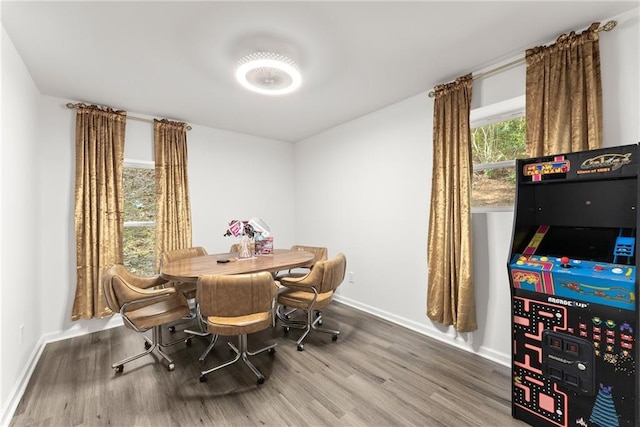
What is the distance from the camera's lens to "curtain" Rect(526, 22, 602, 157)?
1915 mm

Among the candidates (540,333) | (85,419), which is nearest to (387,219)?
(540,333)

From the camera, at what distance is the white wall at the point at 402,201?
75.5 inches

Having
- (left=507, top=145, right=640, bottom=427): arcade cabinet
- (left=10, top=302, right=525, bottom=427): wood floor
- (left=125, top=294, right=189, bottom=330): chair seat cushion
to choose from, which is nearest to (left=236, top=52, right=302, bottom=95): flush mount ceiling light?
(left=507, top=145, right=640, bottom=427): arcade cabinet

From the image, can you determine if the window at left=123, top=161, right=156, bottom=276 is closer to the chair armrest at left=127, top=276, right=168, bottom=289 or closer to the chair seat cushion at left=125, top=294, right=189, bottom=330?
→ the chair armrest at left=127, top=276, right=168, bottom=289

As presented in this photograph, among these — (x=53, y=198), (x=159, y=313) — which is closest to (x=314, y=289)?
(x=159, y=313)

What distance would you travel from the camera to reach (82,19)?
1.83 m

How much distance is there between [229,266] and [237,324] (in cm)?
69

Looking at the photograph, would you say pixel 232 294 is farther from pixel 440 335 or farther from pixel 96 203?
pixel 96 203

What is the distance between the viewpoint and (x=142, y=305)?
2.60 m

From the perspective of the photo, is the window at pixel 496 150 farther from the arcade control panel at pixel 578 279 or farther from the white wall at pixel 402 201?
the arcade control panel at pixel 578 279

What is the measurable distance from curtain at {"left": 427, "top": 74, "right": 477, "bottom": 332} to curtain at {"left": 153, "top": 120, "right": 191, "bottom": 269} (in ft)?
10.5

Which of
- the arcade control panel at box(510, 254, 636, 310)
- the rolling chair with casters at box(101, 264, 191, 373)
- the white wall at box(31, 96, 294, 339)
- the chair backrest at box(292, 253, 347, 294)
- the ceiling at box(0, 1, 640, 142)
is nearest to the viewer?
the arcade control panel at box(510, 254, 636, 310)

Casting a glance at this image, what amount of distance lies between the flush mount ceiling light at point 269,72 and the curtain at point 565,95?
195cm

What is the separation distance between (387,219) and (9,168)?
3540 mm
